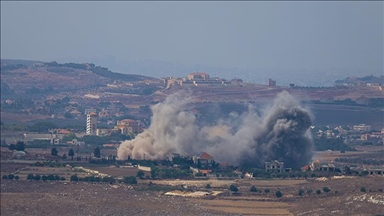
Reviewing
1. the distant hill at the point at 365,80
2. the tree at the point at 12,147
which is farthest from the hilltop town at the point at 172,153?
the distant hill at the point at 365,80

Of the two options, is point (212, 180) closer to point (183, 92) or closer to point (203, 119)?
point (203, 119)

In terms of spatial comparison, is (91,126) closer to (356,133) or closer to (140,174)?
(356,133)

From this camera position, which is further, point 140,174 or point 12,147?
point 12,147

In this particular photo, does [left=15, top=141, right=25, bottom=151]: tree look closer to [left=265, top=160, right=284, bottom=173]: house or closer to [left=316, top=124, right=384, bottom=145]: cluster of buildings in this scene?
[left=265, top=160, right=284, bottom=173]: house

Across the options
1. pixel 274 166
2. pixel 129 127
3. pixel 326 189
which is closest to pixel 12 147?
pixel 129 127

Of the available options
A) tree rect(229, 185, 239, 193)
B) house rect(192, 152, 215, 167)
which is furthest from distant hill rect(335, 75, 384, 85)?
tree rect(229, 185, 239, 193)

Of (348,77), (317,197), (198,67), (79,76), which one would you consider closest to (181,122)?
(317,197)
